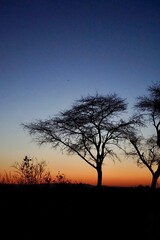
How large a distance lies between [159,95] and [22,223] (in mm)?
29914

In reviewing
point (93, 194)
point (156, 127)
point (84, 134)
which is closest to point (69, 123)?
point (84, 134)

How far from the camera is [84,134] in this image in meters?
33.6

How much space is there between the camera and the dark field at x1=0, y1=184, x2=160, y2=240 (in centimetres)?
650

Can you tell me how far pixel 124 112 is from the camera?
33.5 m

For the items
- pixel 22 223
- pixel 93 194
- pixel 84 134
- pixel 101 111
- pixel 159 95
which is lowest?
pixel 22 223

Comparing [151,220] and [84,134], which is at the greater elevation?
[84,134]

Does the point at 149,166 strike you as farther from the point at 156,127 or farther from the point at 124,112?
the point at 124,112

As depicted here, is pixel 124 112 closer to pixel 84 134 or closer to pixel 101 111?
pixel 101 111

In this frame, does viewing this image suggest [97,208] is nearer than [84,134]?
Yes

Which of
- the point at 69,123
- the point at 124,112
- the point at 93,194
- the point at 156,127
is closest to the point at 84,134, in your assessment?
the point at 69,123

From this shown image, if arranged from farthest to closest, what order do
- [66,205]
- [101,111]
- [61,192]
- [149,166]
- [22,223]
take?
[149,166] → [101,111] → [61,192] → [66,205] → [22,223]


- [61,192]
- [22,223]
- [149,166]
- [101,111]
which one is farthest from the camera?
[149,166]

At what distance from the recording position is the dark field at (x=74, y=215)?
6504mm

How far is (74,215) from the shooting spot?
23.5ft
